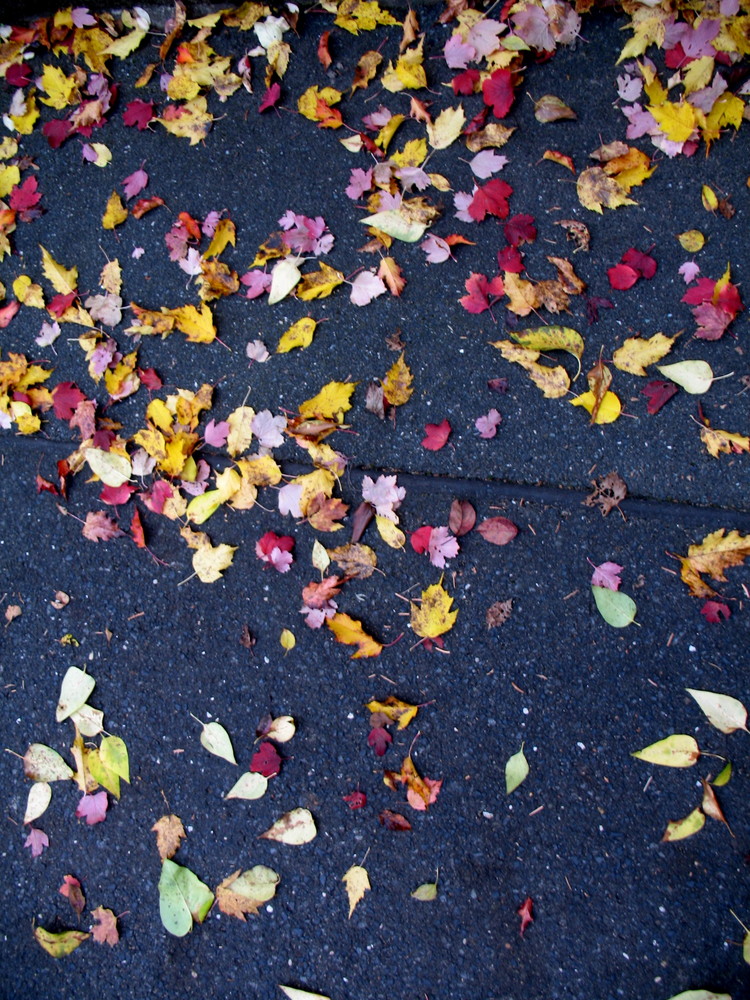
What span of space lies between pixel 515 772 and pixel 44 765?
4.64 ft

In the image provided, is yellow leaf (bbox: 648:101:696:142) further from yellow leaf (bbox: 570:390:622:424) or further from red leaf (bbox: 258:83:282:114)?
red leaf (bbox: 258:83:282:114)

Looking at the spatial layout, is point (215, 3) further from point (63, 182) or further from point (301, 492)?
point (301, 492)

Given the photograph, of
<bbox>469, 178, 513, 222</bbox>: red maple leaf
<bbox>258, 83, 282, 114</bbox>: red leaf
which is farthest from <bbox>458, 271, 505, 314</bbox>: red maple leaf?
<bbox>258, 83, 282, 114</bbox>: red leaf

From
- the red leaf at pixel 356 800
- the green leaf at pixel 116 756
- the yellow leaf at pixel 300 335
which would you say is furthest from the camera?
the yellow leaf at pixel 300 335

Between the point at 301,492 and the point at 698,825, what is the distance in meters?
1.42

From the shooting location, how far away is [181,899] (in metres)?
1.94

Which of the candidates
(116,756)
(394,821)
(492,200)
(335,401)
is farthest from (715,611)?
(116,756)

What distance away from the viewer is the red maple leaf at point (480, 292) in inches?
81.6

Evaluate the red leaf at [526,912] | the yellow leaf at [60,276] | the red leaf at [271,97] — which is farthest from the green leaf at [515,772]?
the red leaf at [271,97]

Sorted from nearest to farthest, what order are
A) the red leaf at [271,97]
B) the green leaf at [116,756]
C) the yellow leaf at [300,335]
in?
the green leaf at [116,756], the yellow leaf at [300,335], the red leaf at [271,97]

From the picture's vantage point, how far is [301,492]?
2.05 meters

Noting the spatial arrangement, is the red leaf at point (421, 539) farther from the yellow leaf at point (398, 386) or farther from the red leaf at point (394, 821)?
the red leaf at point (394, 821)

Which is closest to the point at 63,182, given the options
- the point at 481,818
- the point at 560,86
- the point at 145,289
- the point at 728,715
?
the point at 145,289

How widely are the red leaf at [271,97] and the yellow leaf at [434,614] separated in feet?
5.47
